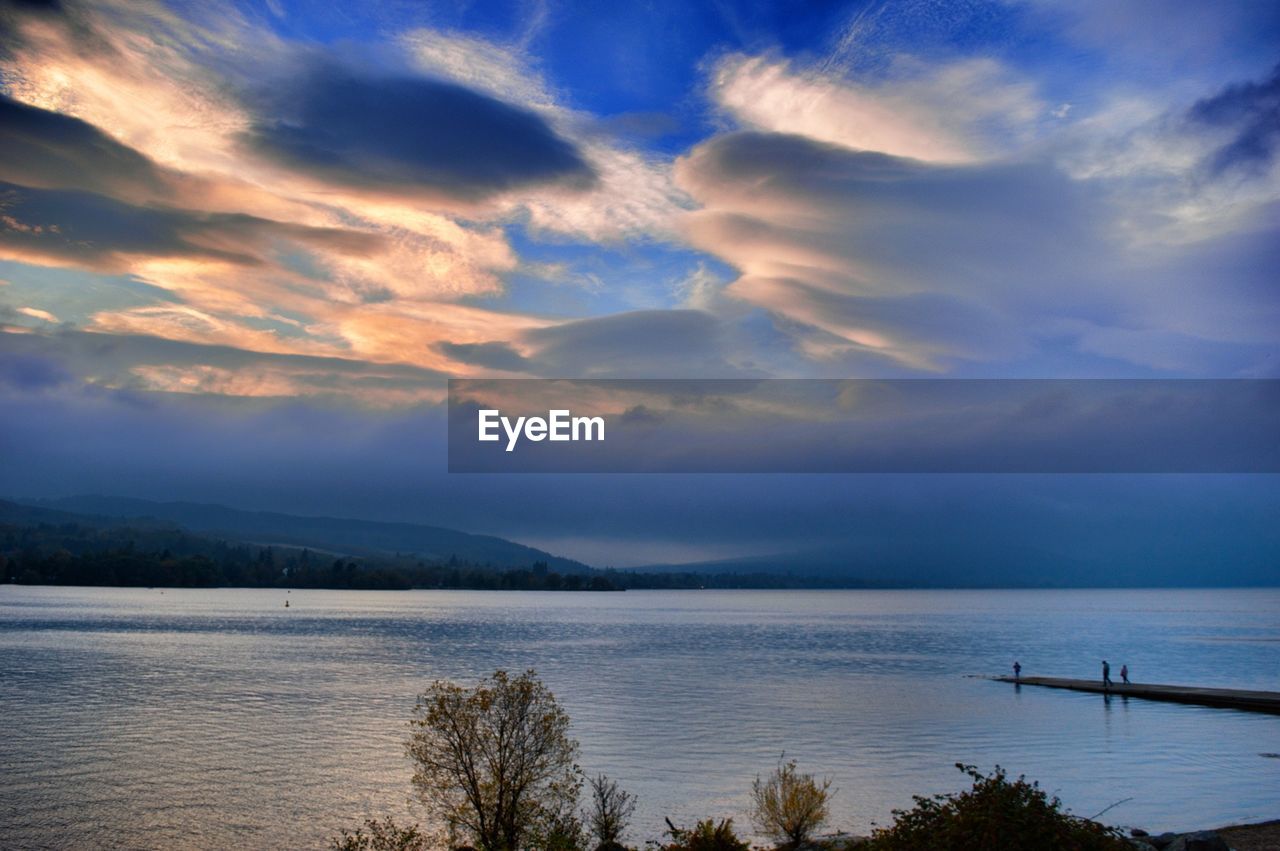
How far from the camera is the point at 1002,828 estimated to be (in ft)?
60.6

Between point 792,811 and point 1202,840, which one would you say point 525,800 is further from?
point 1202,840

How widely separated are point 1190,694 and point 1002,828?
87.9 m

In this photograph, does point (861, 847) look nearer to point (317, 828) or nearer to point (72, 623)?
point (317, 828)

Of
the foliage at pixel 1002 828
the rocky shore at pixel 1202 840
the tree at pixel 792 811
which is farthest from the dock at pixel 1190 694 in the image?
the foliage at pixel 1002 828

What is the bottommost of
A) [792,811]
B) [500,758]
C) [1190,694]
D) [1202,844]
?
[1190,694]

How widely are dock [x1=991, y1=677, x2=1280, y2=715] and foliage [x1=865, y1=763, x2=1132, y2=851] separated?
80334mm

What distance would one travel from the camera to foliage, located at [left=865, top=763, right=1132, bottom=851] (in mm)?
18344

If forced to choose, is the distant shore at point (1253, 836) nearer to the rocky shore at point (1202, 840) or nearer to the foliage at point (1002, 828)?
the rocky shore at point (1202, 840)

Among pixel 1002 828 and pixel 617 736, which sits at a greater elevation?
pixel 1002 828

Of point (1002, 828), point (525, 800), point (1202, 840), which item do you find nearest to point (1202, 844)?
point (1202, 840)

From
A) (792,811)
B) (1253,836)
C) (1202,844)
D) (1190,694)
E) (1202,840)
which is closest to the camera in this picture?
(1202,844)

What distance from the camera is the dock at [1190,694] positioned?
86062 millimetres

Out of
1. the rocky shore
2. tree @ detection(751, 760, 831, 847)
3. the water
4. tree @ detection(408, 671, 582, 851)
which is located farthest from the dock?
tree @ detection(408, 671, 582, 851)

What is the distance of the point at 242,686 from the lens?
9956 centimetres
